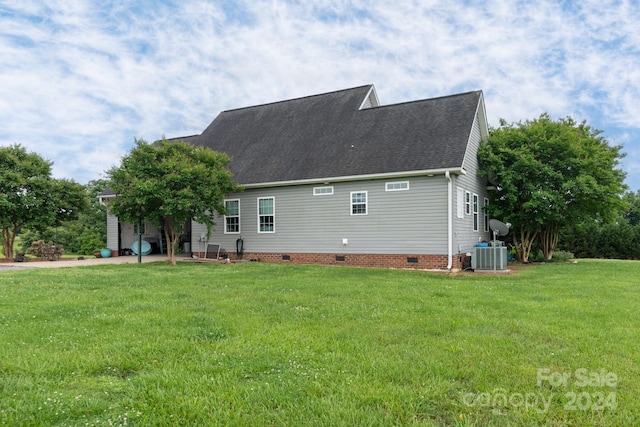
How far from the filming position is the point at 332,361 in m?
3.88

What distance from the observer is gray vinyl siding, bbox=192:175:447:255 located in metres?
13.6

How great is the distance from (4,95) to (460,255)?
18.9 m

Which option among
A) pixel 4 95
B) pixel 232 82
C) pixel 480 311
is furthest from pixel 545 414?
pixel 232 82

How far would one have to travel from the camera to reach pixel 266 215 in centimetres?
1664

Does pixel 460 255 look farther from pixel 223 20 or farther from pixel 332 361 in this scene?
pixel 223 20

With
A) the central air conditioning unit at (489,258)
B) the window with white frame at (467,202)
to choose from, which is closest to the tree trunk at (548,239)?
the window with white frame at (467,202)

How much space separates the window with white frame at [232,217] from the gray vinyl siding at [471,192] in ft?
29.2

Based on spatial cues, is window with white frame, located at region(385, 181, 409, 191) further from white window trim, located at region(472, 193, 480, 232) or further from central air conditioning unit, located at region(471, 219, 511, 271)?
white window trim, located at region(472, 193, 480, 232)

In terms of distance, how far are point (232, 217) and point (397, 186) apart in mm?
7424

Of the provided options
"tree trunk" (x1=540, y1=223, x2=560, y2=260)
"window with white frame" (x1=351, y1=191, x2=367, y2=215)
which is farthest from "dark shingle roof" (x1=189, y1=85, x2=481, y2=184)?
"tree trunk" (x1=540, y1=223, x2=560, y2=260)

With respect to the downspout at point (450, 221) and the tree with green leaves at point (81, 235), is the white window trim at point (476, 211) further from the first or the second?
the tree with green leaves at point (81, 235)

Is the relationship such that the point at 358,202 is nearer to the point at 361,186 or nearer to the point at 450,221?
the point at 361,186

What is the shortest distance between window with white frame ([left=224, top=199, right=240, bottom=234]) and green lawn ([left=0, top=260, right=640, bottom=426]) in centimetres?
981

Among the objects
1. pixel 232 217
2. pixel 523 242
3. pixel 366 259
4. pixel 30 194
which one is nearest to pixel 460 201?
pixel 366 259
